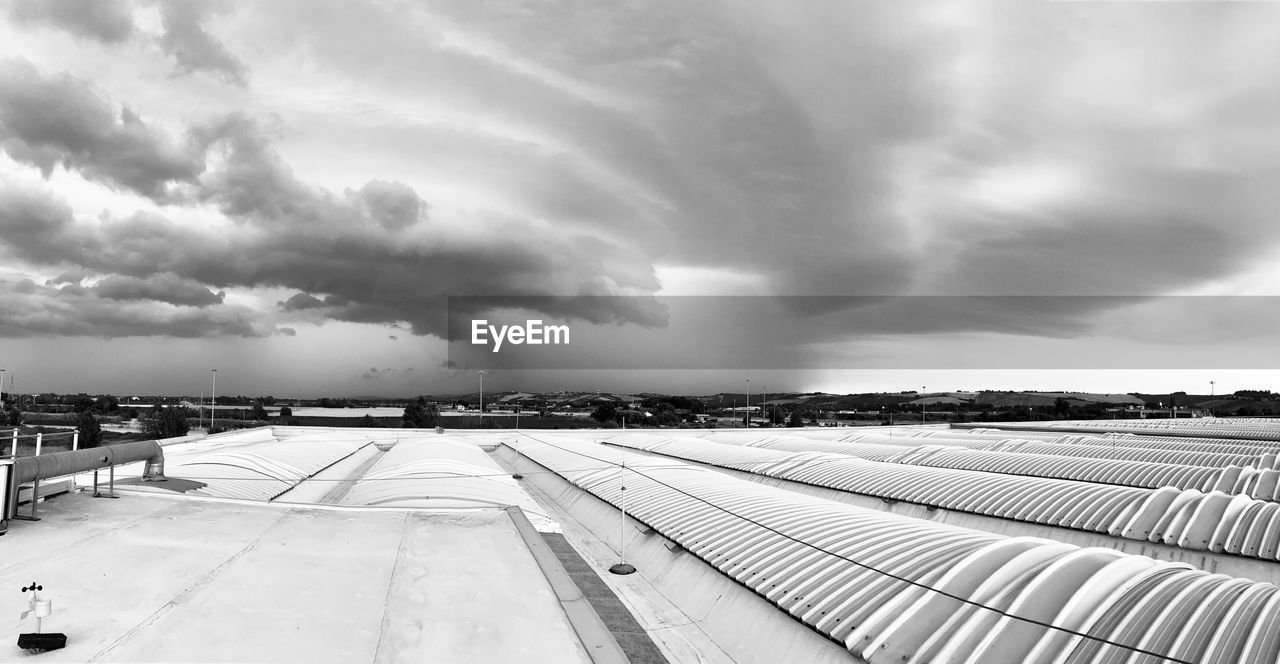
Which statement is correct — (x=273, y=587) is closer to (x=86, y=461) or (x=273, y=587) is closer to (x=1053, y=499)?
(x=86, y=461)

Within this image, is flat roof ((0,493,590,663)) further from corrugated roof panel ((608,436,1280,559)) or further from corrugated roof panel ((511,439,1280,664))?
corrugated roof panel ((608,436,1280,559))

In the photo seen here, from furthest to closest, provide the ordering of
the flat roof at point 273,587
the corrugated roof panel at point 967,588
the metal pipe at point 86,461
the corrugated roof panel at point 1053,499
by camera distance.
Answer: the corrugated roof panel at point 1053,499, the metal pipe at point 86,461, the flat roof at point 273,587, the corrugated roof panel at point 967,588

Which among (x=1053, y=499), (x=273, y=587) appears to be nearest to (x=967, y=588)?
(x=273, y=587)

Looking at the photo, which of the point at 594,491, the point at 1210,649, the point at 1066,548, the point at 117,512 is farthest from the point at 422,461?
the point at 1210,649

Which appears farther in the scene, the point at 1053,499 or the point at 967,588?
the point at 1053,499

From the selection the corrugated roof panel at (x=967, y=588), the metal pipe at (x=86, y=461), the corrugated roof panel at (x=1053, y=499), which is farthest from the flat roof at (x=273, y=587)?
the corrugated roof panel at (x=1053, y=499)

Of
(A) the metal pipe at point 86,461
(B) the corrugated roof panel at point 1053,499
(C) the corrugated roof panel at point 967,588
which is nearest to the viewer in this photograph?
(C) the corrugated roof panel at point 967,588

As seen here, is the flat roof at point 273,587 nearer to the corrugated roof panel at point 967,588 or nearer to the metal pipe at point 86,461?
the metal pipe at point 86,461

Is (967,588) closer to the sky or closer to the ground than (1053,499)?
closer to the sky

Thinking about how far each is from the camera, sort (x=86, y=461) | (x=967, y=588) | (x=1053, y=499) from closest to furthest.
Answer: (x=967, y=588), (x=86, y=461), (x=1053, y=499)

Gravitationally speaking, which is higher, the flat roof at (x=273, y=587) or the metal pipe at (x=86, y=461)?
the metal pipe at (x=86, y=461)

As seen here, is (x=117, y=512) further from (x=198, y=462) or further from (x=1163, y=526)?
(x=1163, y=526)
